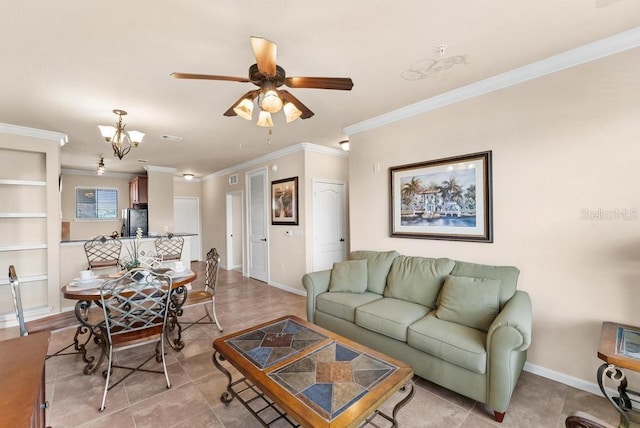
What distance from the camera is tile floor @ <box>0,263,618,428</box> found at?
1889mm

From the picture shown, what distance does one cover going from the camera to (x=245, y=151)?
5297mm

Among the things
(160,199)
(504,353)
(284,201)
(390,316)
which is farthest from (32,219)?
(504,353)

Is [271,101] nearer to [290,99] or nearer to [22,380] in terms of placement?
[290,99]

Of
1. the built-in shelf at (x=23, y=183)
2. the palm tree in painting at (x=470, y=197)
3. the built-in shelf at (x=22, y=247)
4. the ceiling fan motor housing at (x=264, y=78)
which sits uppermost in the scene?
the ceiling fan motor housing at (x=264, y=78)

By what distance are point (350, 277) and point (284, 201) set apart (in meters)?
2.41

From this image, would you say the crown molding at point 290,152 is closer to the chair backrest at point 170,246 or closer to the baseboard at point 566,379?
the chair backrest at point 170,246

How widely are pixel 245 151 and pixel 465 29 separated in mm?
4157

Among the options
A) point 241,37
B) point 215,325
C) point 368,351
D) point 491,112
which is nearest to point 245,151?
point 215,325

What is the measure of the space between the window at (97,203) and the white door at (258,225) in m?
4.00

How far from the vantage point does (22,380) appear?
1013 millimetres

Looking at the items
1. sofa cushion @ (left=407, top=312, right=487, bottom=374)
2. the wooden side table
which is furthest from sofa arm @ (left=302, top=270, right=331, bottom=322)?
the wooden side table

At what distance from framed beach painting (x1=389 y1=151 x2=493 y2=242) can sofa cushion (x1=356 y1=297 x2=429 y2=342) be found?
0.87 m

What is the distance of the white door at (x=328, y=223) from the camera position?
16.3ft

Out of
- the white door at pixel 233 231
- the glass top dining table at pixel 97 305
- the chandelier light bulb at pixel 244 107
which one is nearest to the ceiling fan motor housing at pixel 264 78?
the chandelier light bulb at pixel 244 107
